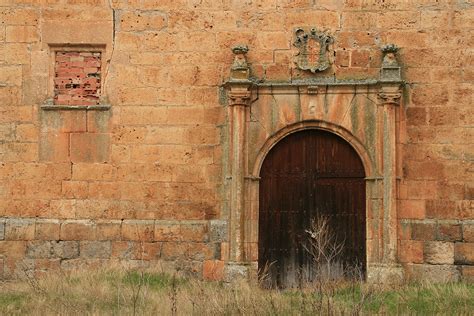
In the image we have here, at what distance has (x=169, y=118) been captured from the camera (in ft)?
34.4

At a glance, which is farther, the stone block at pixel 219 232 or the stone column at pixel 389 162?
the stone block at pixel 219 232

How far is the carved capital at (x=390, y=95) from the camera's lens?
33.0 ft

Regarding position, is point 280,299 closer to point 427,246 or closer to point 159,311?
point 159,311

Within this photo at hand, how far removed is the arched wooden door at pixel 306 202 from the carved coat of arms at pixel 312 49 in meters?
0.99

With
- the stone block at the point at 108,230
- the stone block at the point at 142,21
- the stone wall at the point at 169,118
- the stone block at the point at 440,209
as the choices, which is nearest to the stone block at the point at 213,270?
the stone wall at the point at 169,118

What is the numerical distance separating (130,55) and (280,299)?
4.53 m

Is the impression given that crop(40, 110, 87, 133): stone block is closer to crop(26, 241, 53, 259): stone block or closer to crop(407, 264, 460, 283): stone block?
crop(26, 241, 53, 259): stone block

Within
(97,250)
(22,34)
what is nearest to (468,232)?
(97,250)

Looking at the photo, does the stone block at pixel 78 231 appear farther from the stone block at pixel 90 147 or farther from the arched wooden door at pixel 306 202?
the arched wooden door at pixel 306 202

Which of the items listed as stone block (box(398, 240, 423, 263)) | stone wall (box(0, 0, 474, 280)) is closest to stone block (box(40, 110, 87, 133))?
stone wall (box(0, 0, 474, 280))

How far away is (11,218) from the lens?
34.4 feet

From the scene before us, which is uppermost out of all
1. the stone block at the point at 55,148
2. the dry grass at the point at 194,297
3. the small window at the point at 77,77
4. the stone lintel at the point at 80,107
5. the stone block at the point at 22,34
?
the stone block at the point at 22,34

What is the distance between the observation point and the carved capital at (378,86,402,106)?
10.1 meters

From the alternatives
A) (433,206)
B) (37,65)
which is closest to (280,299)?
(433,206)
